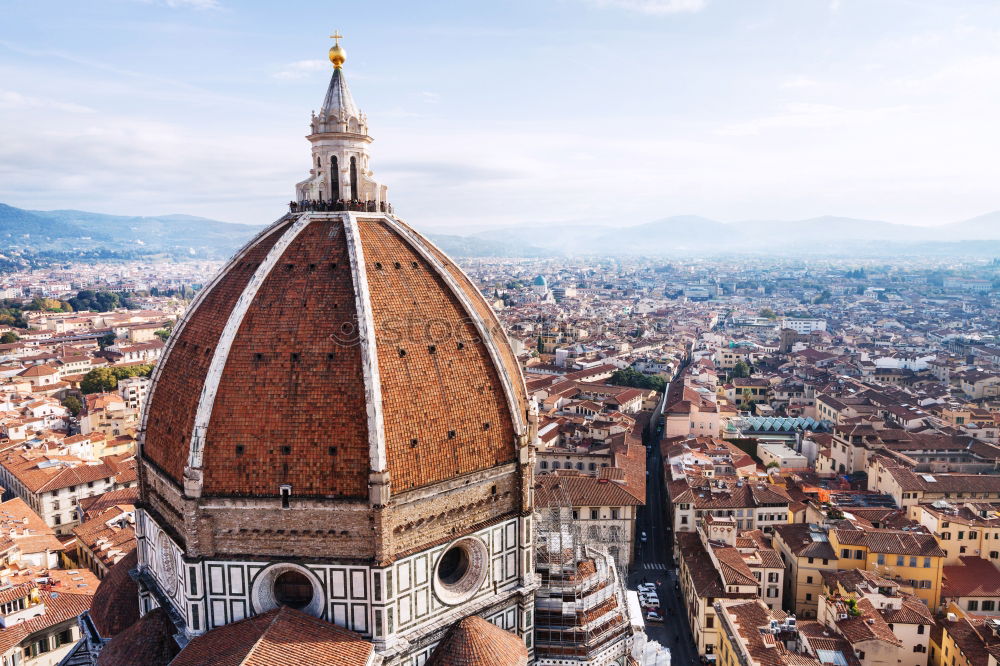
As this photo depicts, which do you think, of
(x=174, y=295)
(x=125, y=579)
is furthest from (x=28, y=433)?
(x=174, y=295)

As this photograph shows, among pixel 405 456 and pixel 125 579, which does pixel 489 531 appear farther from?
pixel 125 579

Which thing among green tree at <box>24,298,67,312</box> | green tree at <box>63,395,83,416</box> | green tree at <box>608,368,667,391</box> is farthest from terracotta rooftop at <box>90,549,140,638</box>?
green tree at <box>24,298,67,312</box>

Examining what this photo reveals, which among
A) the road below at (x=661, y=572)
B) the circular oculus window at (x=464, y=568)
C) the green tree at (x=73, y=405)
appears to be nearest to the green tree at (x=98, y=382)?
the green tree at (x=73, y=405)

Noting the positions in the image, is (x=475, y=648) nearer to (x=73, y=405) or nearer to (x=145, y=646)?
(x=145, y=646)

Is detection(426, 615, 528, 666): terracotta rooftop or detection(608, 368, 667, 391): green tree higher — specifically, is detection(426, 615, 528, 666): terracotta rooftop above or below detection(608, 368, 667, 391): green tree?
above

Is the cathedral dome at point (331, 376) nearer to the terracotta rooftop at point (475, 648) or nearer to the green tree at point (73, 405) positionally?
the terracotta rooftop at point (475, 648)

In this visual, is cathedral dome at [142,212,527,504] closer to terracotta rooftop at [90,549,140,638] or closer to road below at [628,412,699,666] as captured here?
terracotta rooftop at [90,549,140,638]
